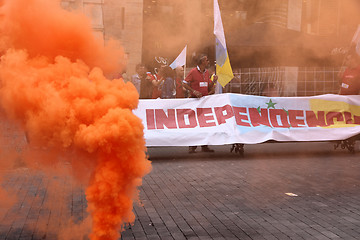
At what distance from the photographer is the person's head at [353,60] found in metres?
7.62

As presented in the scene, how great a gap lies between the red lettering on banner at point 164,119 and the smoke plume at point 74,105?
490 centimetres

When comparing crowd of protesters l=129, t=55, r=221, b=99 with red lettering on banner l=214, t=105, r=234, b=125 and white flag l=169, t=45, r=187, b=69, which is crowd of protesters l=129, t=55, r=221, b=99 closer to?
red lettering on banner l=214, t=105, r=234, b=125

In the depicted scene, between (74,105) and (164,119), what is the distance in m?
5.46

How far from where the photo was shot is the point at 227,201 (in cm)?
511

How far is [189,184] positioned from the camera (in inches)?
238

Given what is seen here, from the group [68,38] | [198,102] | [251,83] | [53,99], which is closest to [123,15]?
[68,38]

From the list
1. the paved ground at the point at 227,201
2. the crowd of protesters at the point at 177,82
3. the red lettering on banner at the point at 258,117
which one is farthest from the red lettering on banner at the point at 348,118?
the crowd of protesters at the point at 177,82

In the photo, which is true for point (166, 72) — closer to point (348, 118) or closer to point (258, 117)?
point (258, 117)

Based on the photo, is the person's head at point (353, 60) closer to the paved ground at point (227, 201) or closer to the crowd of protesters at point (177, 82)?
the paved ground at point (227, 201)

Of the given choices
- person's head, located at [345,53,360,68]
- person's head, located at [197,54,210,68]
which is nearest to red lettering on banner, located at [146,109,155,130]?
person's head, located at [197,54,210,68]

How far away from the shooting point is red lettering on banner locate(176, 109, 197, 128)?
849cm

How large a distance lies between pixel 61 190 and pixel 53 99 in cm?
284

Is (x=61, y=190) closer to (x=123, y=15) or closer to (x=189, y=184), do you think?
(x=189, y=184)

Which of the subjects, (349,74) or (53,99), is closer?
(53,99)
